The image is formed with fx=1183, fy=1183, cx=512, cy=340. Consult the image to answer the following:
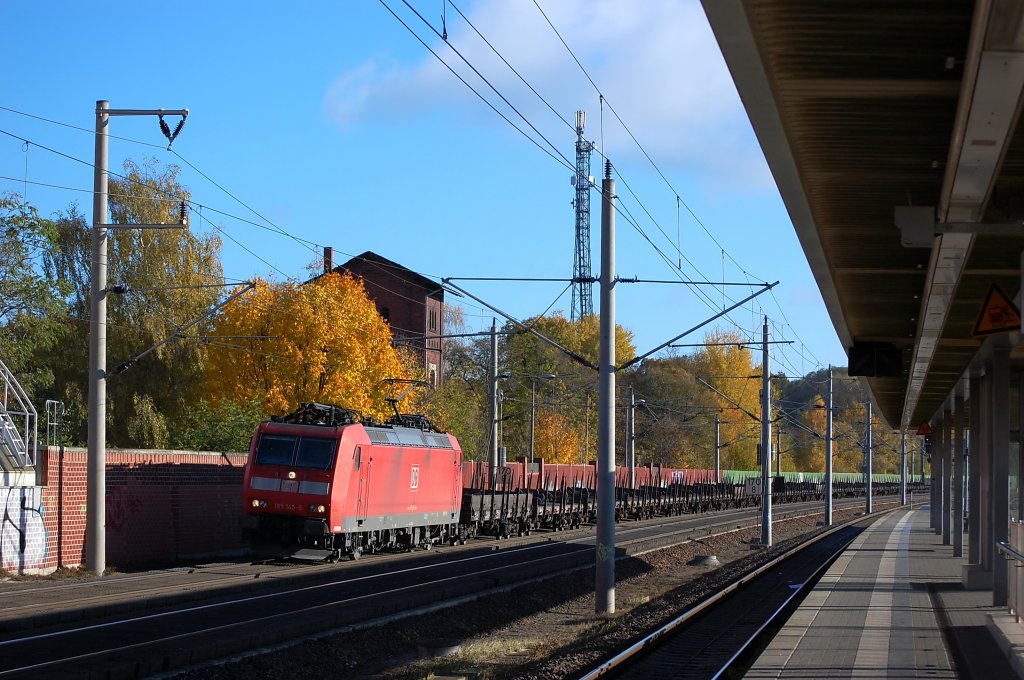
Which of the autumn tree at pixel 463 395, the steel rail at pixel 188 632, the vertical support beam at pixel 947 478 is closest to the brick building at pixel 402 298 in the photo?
the autumn tree at pixel 463 395

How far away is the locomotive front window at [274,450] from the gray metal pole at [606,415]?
29.9ft

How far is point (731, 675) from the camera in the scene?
12.5 m

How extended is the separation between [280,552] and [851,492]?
92013mm

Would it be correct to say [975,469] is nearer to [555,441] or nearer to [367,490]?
[367,490]

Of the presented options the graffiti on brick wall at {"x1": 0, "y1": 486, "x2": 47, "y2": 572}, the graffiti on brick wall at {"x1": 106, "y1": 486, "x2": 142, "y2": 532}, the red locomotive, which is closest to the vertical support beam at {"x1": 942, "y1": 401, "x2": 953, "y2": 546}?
the red locomotive

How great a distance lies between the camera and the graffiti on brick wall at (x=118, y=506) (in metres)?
24.0

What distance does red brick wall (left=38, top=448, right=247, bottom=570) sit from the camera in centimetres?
2253

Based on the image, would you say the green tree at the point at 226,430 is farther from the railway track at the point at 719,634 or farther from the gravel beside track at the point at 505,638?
the railway track at the point at 719,634

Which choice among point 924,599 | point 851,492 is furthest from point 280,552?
point 851,492

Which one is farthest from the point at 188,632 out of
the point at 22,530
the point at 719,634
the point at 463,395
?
the point at 463,395

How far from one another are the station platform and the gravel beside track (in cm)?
211

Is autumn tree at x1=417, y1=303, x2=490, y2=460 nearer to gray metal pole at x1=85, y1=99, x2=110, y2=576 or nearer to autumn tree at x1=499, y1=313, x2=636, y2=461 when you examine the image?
autumn tree at x1=499, y1=313, x2=636, y2=461

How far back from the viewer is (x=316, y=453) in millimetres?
25312

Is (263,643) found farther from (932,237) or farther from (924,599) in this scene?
(924,599)
